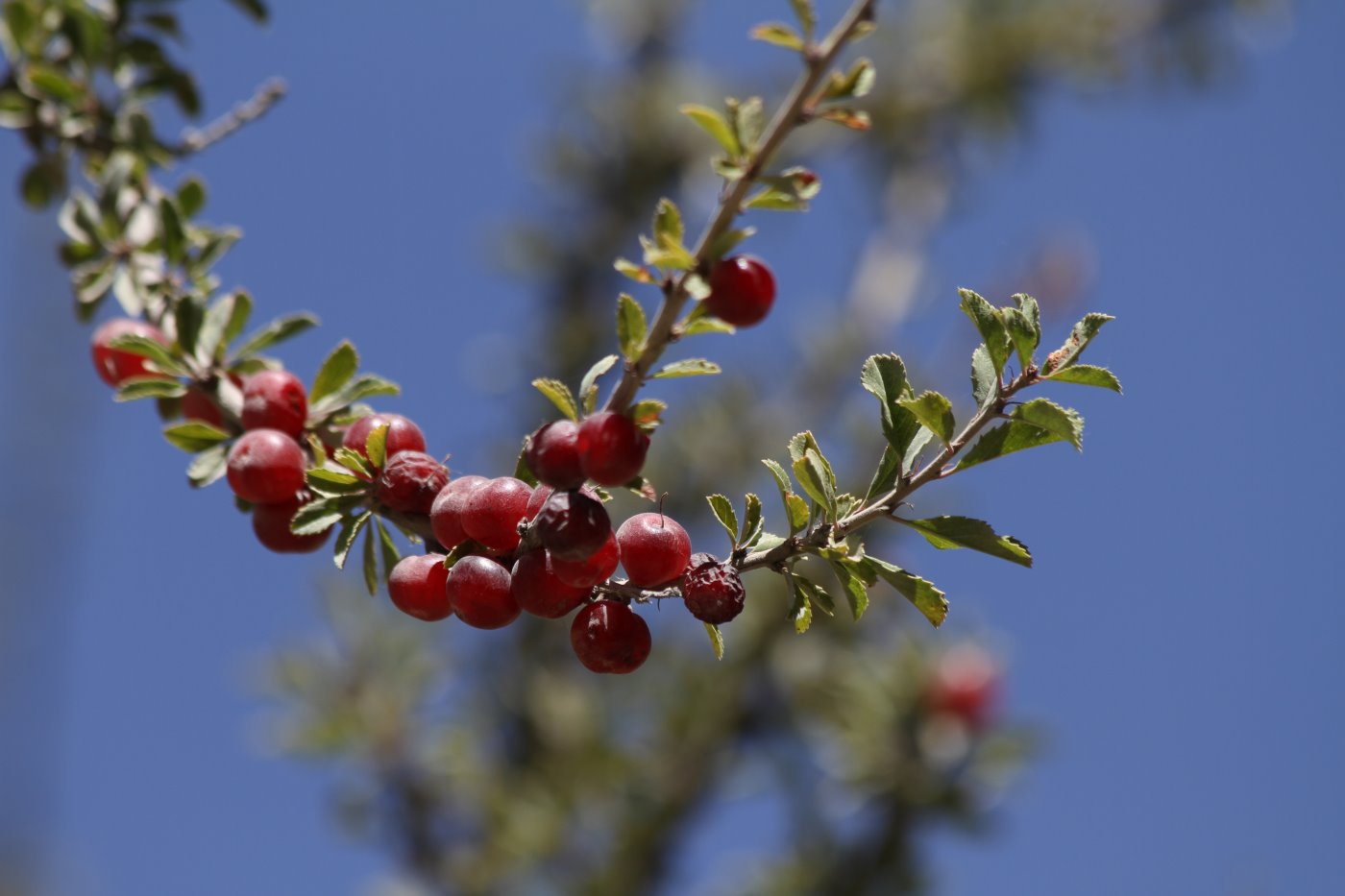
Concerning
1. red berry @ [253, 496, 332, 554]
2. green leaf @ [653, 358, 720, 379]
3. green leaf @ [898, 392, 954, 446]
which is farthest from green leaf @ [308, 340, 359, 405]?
green leaf @ [898, 392, 954, 446]

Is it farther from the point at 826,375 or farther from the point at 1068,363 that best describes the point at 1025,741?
the point at 1068,363

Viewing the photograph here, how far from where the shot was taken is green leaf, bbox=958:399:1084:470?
1131 millimetres

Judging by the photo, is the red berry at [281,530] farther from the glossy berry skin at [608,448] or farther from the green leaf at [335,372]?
the glossy berry skin at [608,448]

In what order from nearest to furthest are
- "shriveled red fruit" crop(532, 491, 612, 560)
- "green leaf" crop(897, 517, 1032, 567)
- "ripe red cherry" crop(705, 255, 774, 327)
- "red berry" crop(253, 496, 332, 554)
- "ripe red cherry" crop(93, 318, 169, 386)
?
"shriveled red fruit" crop(532, 491, 612, 560)
"green leaf" crop(897, 517, 1032, 567)
"ripe red cherry" crop(705, 255, 774, 327)
"red berry" crop(253, 496, 332, 554)
"ripe red cherry" crop(93, 318, 169, 386)

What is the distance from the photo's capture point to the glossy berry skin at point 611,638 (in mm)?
1186

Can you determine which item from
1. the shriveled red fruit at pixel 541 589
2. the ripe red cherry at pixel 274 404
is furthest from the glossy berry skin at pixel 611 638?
the ripe red cherry at pixel 274 404

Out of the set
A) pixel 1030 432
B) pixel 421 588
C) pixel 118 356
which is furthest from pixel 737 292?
pixel 118 356

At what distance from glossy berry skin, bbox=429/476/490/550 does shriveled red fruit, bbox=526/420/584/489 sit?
119 mm

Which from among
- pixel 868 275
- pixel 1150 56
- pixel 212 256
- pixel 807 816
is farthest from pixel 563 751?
pixel 1150 56

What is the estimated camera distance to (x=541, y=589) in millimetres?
1177

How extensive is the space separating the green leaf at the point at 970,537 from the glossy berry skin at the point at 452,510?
1.42 feet

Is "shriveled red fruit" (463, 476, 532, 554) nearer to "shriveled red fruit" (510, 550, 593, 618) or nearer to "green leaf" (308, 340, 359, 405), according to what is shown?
"shriveled red fruit" (510, 550, 593, 618)

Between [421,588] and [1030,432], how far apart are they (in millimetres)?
647

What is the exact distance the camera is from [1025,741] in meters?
3.47
